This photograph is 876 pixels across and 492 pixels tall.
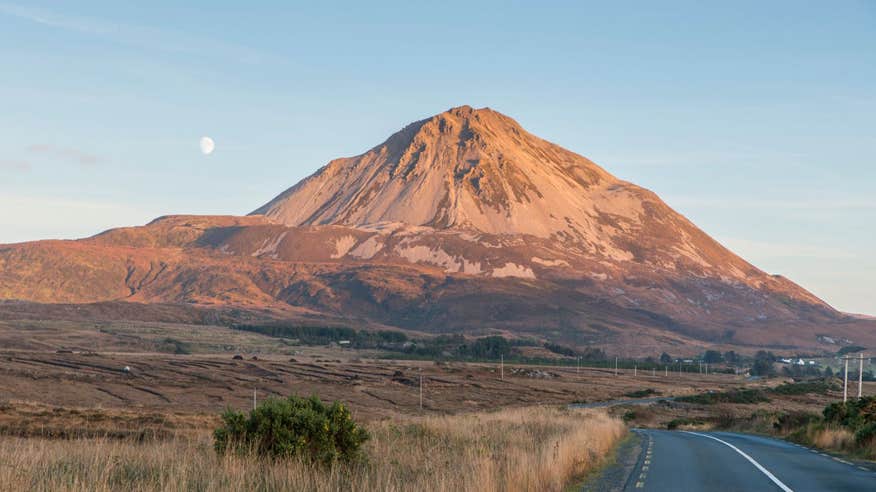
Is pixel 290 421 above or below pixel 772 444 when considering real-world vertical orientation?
above

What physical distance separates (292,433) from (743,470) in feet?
43.1

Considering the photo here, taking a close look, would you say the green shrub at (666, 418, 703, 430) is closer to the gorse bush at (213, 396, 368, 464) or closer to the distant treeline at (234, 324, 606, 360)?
the gorse bush at (213, 396, 368, 464)

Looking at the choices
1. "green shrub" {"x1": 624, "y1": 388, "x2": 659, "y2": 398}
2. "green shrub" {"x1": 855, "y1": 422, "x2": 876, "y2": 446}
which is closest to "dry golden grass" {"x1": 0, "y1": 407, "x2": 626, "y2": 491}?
"green shrub" {"x1": 855, "y1": 422, "x2": 876, "y2": 446}

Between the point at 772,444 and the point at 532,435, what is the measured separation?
14805 millimetres

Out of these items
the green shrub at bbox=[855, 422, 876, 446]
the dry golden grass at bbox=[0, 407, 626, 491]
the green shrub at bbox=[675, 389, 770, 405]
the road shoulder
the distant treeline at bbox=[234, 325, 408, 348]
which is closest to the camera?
the dry golden grass at bbox=[0, 407, 626, 491]

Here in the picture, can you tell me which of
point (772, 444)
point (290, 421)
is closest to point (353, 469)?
point (290, 421)

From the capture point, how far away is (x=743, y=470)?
82.4 feet

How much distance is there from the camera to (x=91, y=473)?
13828mm

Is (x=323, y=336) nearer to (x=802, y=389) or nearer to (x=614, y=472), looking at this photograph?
(x=802, y=389)

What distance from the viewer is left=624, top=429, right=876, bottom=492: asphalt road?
2105 centimetres

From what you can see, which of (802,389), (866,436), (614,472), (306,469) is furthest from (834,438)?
(802,389)

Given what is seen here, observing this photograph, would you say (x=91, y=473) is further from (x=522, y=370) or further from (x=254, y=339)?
(x=254, y=339)

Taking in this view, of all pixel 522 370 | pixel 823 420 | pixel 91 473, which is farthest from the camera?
pixel 522 370

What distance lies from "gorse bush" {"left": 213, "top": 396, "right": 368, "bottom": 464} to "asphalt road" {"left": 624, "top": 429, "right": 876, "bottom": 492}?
6.25 meters
